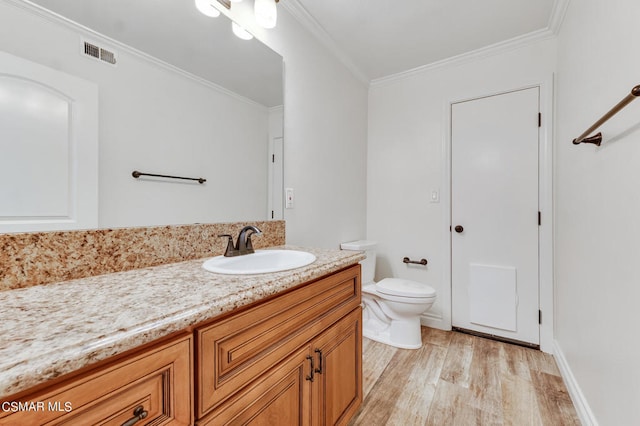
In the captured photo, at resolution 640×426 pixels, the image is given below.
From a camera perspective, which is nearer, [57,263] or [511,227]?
[57,263]

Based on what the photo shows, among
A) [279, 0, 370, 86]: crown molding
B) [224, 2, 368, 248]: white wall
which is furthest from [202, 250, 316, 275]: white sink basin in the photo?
[279, 0, 370, 86]: crown molding

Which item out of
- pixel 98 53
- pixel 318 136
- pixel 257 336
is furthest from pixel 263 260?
pixel 318 136

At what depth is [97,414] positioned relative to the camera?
450mm

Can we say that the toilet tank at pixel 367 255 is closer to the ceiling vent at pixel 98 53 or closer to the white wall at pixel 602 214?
the white wall at pixel 602 214

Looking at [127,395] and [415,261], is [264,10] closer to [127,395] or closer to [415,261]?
[127,395]

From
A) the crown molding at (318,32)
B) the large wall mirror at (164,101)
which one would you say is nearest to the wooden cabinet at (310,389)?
the large wall mirror at (164,101)

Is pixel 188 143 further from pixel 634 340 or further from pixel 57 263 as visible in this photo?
pixel 634 340

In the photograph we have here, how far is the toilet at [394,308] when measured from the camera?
6.45ft

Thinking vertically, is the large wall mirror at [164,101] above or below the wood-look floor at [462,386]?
above

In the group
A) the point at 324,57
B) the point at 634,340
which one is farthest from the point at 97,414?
the point at 324,57

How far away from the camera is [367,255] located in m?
2.34

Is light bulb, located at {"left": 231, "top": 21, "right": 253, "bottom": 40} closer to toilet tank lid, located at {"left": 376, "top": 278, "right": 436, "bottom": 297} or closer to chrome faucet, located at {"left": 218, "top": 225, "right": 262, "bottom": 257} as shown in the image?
chrome faucet, located at {"left": 218, "top": 225, "right": 262, "bottom": 257}

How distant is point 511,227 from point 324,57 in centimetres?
191

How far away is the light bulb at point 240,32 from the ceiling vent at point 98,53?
66 cm
